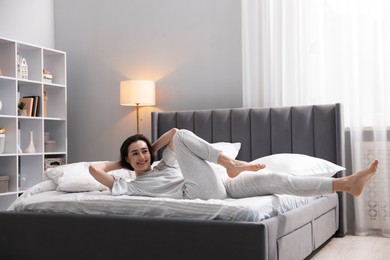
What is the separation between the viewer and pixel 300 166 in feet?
12.9

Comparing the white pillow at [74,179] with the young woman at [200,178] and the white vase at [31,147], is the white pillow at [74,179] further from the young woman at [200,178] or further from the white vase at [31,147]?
the white vase at [31,147]

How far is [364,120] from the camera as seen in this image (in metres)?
4.52

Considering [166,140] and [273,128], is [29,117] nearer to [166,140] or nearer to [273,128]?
[166,140]

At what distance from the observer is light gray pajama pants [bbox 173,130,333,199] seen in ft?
10.4

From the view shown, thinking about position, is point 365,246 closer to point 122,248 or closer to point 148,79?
point 122,248

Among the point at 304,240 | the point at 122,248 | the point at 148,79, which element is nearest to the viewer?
the point at 122,248

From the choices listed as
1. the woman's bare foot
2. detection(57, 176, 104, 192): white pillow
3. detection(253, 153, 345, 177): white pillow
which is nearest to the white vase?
detection(57, 176, 104, 192): white pillow

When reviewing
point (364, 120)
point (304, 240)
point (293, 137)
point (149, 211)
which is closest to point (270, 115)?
point (293, 137)

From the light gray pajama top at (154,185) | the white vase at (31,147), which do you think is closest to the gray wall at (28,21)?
the white vase at (31,147)

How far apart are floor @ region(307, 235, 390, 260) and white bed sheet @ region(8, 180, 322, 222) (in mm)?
518

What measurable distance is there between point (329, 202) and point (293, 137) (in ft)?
2.34

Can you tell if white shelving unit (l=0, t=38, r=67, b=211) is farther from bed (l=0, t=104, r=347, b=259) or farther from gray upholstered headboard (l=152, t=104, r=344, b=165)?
bed (l=0, t=104, r=347, b=259)

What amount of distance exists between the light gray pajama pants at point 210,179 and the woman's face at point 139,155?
259 millimetres

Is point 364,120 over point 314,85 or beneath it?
beneath
